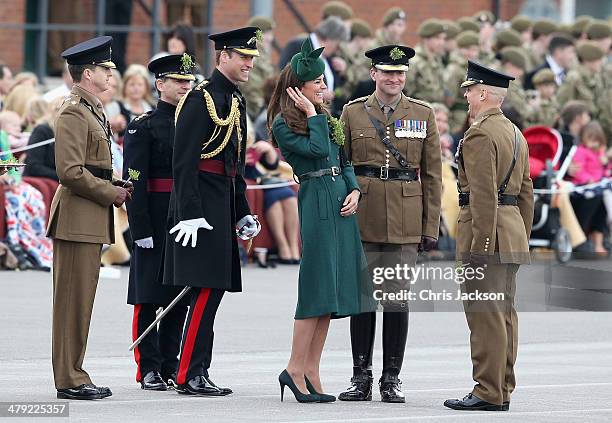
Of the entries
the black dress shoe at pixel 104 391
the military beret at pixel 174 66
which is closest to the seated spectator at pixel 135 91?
the military beret at pixel 174 66

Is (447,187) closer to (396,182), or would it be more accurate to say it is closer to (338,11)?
(338,11)

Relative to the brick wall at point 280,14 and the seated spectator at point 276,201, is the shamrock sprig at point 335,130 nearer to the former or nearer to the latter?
the seated spectator at point 276,201

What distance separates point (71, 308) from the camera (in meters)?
9.95

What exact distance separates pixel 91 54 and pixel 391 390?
8.35ft

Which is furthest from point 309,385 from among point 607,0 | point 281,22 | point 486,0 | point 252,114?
point 607,0

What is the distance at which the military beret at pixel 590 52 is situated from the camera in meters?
24.2

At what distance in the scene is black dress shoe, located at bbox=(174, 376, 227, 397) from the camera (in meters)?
10.3

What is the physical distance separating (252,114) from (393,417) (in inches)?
455

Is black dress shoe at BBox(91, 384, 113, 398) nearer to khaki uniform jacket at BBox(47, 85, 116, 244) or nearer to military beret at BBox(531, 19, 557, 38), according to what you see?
khaki uniform jacket at BBox(47, 85, 116, 244)

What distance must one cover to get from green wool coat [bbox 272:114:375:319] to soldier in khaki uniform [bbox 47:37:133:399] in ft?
3.31

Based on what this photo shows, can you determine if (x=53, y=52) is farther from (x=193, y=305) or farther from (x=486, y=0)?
(x=193, y=305)

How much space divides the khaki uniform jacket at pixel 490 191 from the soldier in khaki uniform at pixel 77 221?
1915 millimetres

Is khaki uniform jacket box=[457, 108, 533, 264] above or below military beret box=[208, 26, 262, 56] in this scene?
below

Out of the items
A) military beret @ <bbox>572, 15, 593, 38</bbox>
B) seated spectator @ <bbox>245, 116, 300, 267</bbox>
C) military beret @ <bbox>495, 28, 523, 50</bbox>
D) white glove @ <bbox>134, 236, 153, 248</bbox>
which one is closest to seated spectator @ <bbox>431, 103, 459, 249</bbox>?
seated spectator @ <bbox>245, 116, 300, 267</bbox>
